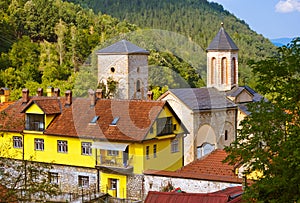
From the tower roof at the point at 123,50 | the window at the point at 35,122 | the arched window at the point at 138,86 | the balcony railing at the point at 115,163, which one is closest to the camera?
the balcony railing at the point at 115,163

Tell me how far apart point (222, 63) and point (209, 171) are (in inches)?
636

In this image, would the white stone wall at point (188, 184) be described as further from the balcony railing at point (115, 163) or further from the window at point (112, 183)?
the window at point (112, 183)

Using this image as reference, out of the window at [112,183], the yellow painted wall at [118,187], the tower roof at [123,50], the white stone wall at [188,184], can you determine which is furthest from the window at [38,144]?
the tower roof at [123,50]

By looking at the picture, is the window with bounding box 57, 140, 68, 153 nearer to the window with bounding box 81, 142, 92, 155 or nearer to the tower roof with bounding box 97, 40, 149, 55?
the window with bounding box 81, 142, 92, 155

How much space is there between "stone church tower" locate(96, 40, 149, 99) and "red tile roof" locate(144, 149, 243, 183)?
57.2ft

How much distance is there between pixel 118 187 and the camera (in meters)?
23.3

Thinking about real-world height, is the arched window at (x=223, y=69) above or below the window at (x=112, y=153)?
above

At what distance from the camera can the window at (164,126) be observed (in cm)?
2411

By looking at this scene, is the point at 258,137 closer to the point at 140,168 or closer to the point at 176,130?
the point at 140,168

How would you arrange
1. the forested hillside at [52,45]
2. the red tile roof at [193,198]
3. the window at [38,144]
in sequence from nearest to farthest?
the red tile roof at [193,198] → the window at [38,144] → the forested hillside at [52,45]

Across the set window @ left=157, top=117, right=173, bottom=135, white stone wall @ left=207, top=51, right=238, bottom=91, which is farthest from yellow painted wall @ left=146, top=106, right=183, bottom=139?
white stone wall @ left=207, top=51, right=238, bottom=91

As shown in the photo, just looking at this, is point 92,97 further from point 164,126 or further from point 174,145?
point 174,145

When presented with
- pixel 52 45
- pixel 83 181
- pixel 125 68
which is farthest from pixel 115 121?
pixel 52 45

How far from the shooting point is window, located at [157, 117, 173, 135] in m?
24.1
